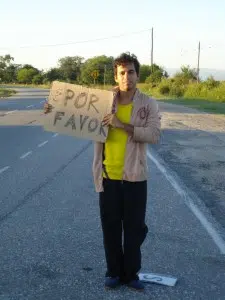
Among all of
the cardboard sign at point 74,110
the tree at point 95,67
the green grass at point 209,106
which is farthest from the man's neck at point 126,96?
the tree at point 95,67

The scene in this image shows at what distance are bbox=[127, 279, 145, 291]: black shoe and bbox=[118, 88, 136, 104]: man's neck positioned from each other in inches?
59.8

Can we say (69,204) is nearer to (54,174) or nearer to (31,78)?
(54,174)

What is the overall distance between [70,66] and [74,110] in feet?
424

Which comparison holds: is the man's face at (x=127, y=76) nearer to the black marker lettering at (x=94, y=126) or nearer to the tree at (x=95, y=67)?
the black marker lettering at (x=94, y=126)

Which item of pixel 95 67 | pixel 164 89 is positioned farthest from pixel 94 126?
pixel 95 67

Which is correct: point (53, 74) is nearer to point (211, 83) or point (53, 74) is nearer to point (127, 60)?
point (211, 83)

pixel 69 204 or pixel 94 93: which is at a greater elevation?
pixel 94 93

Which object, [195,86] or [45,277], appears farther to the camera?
[195,86]

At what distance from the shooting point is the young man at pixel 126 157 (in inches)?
184

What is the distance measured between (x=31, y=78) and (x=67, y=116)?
456 ft

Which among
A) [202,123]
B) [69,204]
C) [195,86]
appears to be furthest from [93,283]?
[195,86]

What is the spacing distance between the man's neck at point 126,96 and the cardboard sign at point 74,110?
0.15 metres

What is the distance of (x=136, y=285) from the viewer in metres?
4.91

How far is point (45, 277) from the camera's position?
5207 millimetres
